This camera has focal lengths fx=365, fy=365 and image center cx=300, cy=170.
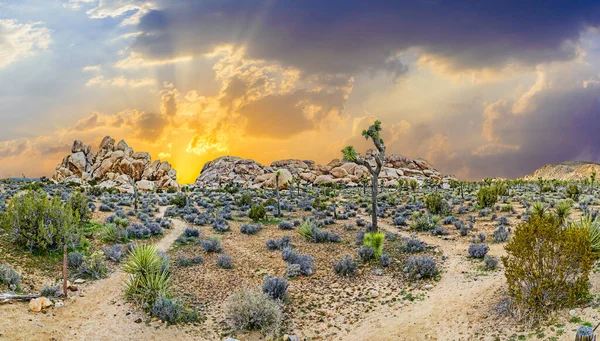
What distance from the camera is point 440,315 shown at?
1051cm

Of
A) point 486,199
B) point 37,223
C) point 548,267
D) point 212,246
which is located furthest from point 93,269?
point 486,199

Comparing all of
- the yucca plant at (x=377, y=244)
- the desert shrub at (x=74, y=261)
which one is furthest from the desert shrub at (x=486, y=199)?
the desert shrub at (x=74, y=261)

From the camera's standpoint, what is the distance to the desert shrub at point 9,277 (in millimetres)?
11078

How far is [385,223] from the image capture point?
1092 inches

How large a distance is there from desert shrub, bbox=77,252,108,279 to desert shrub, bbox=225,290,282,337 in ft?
20.3

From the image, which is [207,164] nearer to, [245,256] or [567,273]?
[245,256]

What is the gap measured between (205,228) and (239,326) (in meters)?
14.7

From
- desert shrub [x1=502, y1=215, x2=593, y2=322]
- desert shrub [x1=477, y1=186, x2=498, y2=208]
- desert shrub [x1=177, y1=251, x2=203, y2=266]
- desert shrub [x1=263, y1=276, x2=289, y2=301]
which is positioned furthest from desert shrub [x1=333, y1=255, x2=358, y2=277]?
desert shrub [x1=477, y1=186, x2=498, y2=208]

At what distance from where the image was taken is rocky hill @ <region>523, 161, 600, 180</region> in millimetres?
140250

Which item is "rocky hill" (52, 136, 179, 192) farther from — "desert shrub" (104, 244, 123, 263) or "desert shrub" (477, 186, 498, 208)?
"desert shrub" (104, 244, 123, 263)

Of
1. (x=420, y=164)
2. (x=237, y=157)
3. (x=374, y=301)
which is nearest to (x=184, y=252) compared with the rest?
(x=374, y=301)

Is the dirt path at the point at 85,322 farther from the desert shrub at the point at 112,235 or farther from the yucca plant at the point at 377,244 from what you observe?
the yucca plant at the point at 377,244

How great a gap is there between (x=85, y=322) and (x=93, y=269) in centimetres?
391

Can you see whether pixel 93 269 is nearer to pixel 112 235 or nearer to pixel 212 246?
pixel 112 235
